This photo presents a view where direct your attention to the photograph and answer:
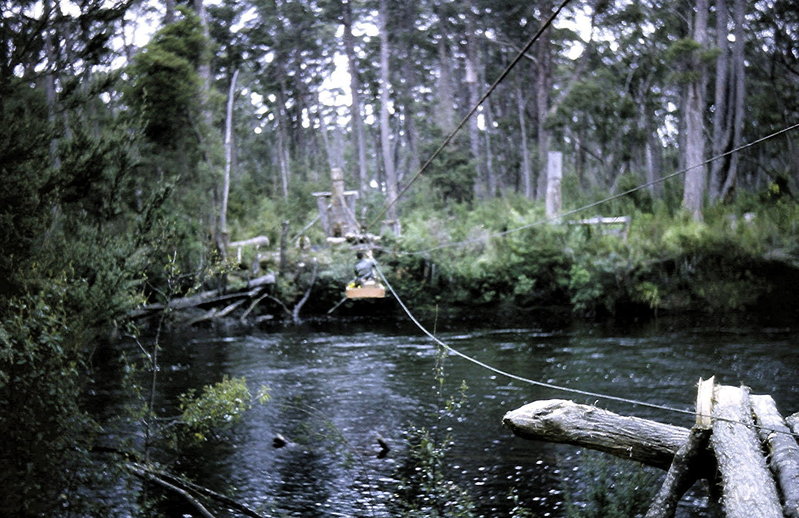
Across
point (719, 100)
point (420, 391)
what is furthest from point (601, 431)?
point (719, 100)

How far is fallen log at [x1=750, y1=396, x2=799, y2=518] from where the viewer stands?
15.7 ft

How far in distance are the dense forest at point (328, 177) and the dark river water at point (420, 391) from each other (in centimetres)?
150

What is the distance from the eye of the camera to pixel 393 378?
13133 mm

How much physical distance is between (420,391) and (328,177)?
83.7ft

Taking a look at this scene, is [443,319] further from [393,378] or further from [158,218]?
[158,218]

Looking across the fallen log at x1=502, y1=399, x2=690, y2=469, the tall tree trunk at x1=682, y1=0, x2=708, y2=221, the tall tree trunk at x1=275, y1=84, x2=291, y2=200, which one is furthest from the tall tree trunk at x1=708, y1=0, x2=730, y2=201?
the tall tree trunk at x1=275, y1=84, x2=291, y2=200

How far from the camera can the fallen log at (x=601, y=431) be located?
6.28m

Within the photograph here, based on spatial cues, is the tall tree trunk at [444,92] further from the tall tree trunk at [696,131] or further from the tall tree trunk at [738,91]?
the tall tree trunk at [738,91]

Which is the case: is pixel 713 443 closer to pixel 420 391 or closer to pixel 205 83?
pixel 420 391

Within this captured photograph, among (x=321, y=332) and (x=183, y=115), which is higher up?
(x=183, y=115)

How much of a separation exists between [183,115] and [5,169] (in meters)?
15.0

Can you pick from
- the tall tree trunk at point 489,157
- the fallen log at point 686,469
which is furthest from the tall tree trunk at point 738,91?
the fallen log at point 686,469

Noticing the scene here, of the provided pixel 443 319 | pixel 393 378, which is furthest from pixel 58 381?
pixel 443 319

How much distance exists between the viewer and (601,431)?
21.0ft
